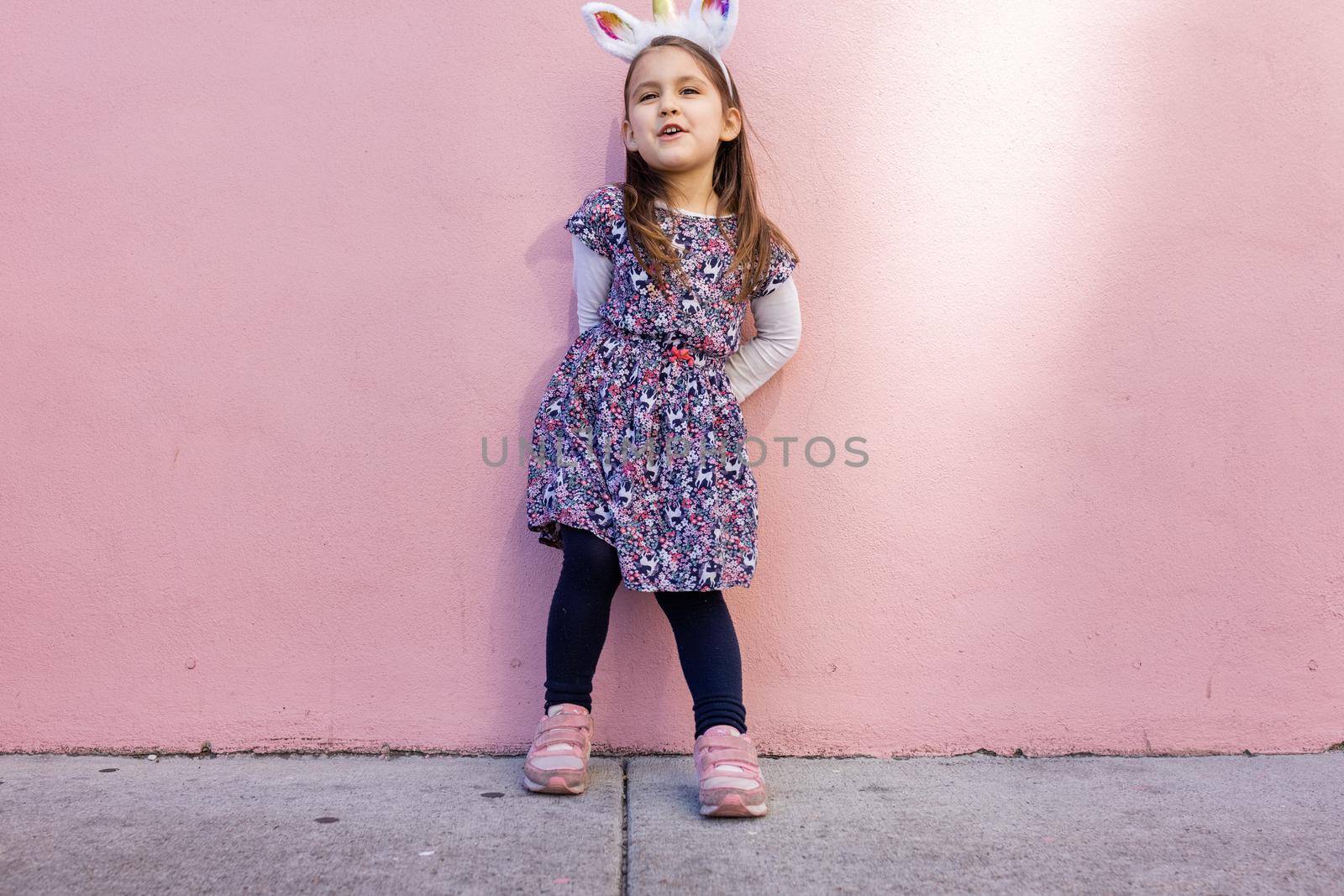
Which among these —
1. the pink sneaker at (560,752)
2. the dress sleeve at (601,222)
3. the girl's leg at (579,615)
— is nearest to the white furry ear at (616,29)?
the dress sleeve at (601,222)

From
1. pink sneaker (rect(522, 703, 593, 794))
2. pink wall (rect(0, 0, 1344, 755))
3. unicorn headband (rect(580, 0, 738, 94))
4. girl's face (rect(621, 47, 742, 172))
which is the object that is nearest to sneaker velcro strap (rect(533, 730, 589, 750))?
pink sneaker (rect(522, 703, 593, 794))

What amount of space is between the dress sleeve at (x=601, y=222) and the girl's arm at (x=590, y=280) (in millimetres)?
16

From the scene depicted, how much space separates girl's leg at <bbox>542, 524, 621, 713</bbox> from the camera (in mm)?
1873

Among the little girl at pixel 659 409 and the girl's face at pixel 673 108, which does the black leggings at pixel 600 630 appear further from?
the girl's face at pixel 673 108

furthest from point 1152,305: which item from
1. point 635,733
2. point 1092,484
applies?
point 635,733

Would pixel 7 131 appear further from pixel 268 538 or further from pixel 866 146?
pixel 866 146

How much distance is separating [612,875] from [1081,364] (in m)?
1.29

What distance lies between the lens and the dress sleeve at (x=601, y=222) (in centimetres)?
188

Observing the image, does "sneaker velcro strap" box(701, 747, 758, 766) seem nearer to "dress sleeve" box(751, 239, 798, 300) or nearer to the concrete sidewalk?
the concrete sidewalk

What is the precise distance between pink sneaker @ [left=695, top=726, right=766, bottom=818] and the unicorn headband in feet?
3.76

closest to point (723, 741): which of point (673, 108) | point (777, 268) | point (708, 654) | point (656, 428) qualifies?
point (708, 654)

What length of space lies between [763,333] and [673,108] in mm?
431

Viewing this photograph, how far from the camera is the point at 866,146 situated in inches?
81.1

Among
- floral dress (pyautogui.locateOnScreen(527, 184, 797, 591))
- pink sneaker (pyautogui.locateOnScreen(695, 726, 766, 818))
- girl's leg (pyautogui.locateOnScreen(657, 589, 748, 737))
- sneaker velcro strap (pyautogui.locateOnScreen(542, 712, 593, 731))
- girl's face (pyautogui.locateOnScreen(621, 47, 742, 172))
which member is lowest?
pink sneaker (pyautogui.locateOnScreen(695, 726, 766, 818))
